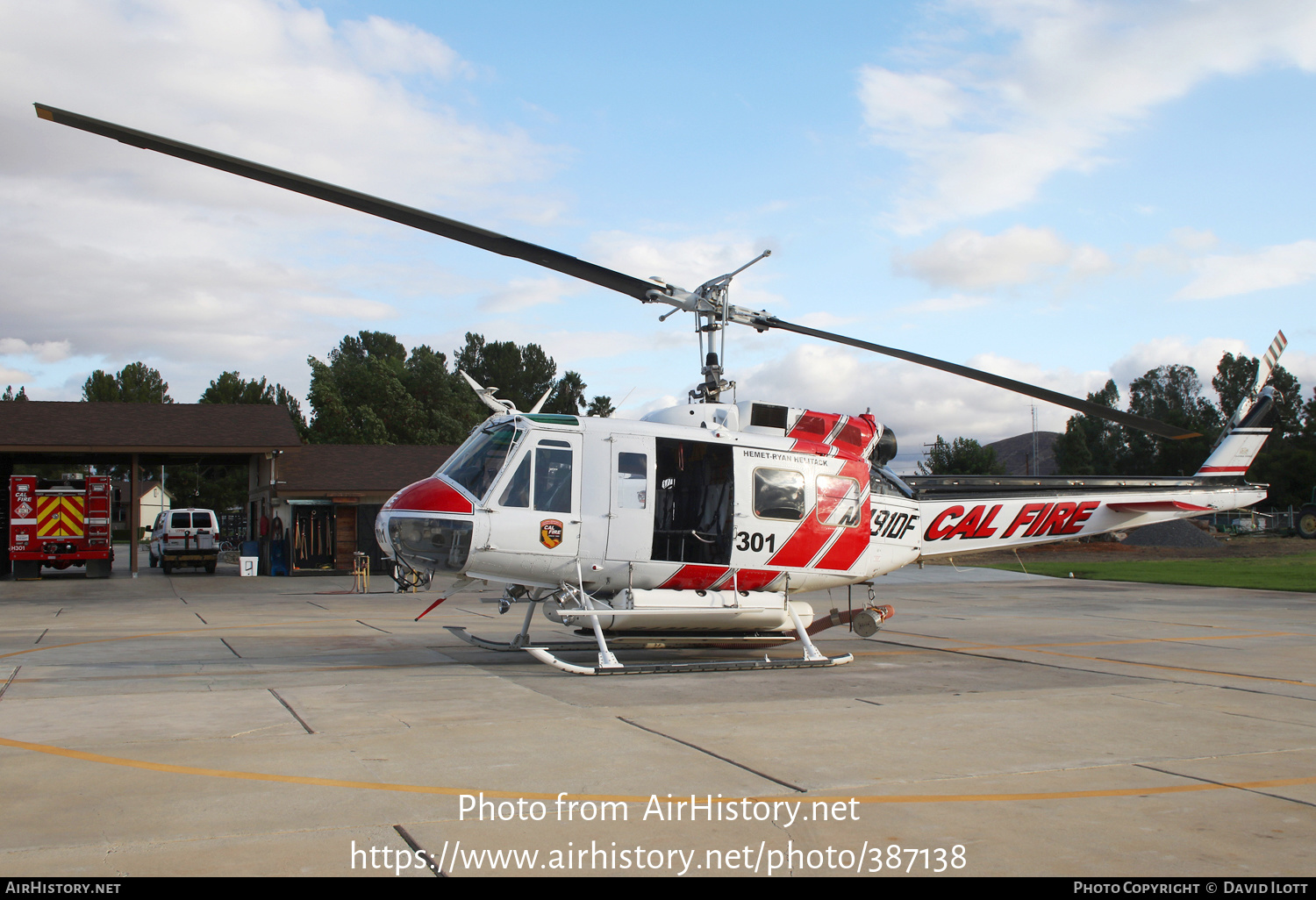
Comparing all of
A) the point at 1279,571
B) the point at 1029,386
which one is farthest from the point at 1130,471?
the point at 1029,386

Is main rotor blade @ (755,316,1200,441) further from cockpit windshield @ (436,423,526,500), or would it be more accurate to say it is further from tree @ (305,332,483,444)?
tree @ (305,332,483,444)

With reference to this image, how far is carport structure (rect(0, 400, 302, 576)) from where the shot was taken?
93.8 feet

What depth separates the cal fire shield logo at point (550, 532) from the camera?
991cm

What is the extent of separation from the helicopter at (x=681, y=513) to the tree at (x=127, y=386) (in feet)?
247

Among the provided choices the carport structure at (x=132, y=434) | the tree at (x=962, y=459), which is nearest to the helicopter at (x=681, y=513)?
A: the carport structure at (x=132, y=434)

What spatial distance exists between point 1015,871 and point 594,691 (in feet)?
17.1

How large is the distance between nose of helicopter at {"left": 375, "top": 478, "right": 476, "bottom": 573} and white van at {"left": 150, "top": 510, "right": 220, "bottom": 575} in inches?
981

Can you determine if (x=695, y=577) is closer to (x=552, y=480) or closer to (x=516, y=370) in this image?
(x=552, y=480)

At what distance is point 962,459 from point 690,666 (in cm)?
5138

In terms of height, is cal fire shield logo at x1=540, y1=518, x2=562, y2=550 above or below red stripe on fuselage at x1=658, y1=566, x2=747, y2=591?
above

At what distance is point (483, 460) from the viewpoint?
9.93 m

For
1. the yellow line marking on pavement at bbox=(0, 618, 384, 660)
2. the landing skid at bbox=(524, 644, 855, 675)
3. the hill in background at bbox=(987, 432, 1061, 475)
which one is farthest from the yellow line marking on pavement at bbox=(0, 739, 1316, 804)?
the hill in background at bbox=(987, 432, 1061, 475)

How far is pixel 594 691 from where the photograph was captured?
872 cm
